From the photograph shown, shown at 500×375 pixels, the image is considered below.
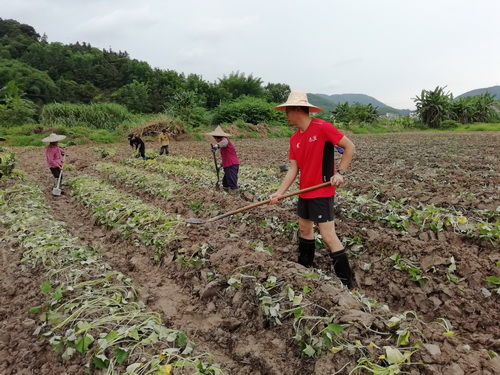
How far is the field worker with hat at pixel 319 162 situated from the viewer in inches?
135

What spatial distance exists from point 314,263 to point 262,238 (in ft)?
3.28

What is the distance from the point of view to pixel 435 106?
3784 cm

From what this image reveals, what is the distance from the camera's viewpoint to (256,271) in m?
3.59

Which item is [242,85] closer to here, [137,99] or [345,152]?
[137,99]

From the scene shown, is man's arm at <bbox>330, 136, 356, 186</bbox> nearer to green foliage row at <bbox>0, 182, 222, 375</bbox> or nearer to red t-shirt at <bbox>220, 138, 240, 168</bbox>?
green foliage row at <bbox>0, 182, 222, 375</bbox>

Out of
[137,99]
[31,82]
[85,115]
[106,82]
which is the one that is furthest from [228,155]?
[106,82]

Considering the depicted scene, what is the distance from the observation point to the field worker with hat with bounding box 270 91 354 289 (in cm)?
343

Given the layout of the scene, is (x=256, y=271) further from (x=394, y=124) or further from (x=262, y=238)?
(x=394, y=124)

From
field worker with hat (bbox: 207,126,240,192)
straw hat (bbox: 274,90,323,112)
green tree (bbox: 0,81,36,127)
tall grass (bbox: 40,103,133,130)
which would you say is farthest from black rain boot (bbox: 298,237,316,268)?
green tree (bbox: 0,81,36,127)

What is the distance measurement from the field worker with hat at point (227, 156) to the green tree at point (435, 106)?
37.1 meters

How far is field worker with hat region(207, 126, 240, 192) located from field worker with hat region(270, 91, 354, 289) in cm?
370

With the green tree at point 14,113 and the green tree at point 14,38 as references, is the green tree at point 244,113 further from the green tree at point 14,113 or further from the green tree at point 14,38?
the green tree at point 14,38

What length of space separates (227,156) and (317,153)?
4.04 metres

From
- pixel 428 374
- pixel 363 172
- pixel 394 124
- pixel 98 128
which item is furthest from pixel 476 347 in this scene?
pixel 394 124
